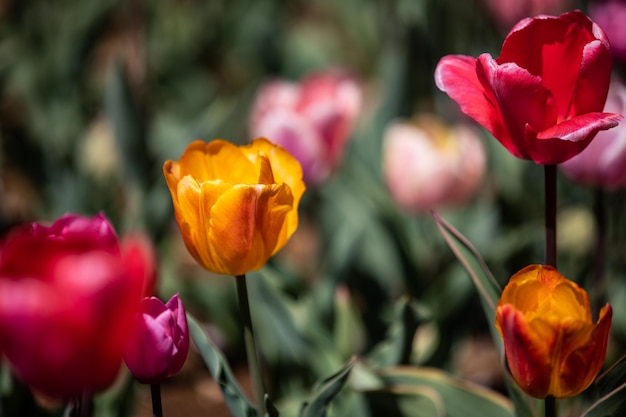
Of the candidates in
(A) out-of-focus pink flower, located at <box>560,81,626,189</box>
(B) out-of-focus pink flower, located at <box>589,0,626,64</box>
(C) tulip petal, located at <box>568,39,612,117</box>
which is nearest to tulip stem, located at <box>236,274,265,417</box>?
(C) tulip petal, located at <box>568,39,612,117</box>

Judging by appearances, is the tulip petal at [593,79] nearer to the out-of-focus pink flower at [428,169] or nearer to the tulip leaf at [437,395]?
the tulip leaf at [437,395]

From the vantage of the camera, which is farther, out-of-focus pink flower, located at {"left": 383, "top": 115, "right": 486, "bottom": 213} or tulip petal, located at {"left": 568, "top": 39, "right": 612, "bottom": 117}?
out-of-focus pink flower, located at {"left": 383, "top": 115, "right": 486, "bottom": 213}

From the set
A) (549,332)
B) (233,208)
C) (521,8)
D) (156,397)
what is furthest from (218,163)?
(521,8)

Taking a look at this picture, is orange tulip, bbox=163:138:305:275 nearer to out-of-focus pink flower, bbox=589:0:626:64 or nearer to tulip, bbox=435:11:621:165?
tulip, bbox=435:11:621:165

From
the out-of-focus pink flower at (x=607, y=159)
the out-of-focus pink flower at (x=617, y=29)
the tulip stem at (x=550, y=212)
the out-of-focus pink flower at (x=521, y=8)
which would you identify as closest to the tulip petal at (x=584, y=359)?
the tulip stem at (x=550, y=212)

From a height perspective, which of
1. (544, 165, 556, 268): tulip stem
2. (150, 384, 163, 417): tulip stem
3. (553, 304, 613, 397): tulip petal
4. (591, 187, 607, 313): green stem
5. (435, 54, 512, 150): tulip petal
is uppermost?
(435, 54, 512, 150): tulip petal

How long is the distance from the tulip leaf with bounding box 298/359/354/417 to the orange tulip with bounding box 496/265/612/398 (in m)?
0.15

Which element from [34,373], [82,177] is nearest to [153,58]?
[82,177]

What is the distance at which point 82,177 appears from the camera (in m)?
1.59

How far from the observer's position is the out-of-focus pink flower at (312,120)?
4.18ft

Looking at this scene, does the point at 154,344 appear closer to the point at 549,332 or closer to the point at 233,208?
the point at 233,208

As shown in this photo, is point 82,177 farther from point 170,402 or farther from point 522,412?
point 522,412

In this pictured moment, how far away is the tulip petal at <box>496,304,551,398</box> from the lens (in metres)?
0.57

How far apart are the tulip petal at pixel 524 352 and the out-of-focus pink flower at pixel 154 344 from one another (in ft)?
0.79
